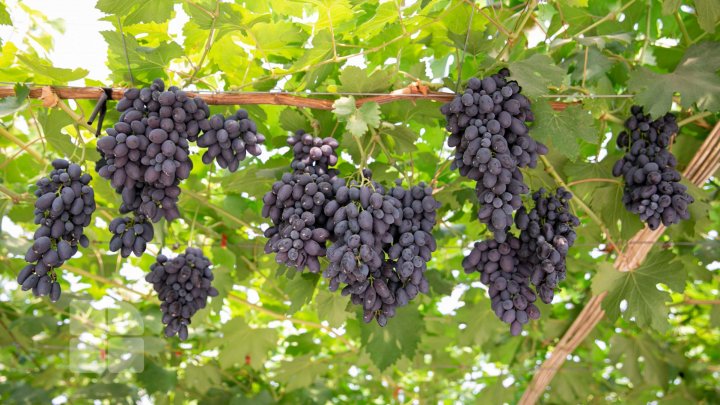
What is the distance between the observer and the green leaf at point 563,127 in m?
1.57

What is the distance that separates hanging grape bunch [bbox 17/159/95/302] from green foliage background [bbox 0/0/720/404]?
Answer: 234 millimetres

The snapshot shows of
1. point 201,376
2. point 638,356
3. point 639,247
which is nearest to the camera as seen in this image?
point 639,247

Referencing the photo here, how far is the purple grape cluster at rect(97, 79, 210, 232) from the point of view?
53.9 inches

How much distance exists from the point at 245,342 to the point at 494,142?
84.0 inches

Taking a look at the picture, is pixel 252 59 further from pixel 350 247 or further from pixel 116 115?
pixel 350 247

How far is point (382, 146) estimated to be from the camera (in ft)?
5.83

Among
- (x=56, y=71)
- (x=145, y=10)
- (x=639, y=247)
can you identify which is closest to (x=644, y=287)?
(x=639, y=247)

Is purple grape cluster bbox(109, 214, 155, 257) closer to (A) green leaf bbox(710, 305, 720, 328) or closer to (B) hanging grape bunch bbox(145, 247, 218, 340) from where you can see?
(B) hanging grape bunch bbox(145, 247, 218, 340)

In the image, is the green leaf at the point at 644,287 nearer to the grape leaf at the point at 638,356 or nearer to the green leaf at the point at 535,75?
the green leaf at the point at 535,75

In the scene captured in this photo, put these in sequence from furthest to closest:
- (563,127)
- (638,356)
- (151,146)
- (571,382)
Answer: (571,382)
(638,356)
(563,127)
(151,146)

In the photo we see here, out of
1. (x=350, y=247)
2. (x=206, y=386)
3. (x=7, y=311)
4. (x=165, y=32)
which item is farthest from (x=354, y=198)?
(x=7, y=311)

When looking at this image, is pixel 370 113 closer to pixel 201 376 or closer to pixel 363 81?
pixel 363 81

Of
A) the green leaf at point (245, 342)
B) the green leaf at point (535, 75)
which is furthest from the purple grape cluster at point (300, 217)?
the green leaf at point (245, 342)

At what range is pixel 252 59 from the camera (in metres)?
2.10
